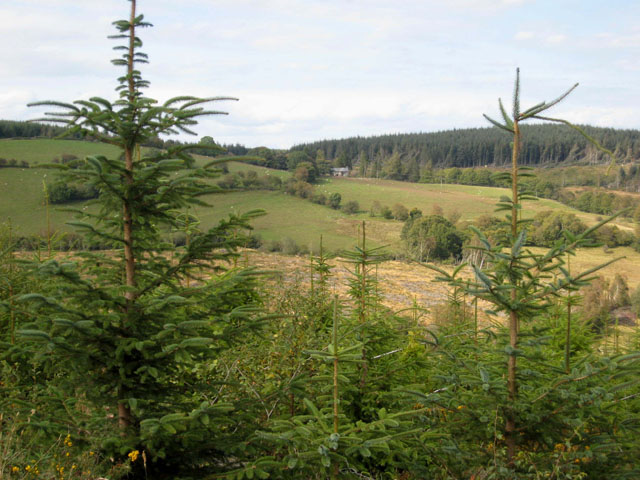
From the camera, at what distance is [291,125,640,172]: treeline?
10375 centimetres

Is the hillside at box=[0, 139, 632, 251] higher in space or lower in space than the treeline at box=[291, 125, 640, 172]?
lower

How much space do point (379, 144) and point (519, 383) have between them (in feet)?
431

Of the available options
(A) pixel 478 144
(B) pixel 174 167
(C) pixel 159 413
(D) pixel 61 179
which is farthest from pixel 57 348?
(A) pixel 478 144

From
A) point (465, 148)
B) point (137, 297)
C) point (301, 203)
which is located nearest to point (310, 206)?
point (301, 203)

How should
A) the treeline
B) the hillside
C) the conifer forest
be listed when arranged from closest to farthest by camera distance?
1. the conifer forest
2. the hillside
3. the treeline

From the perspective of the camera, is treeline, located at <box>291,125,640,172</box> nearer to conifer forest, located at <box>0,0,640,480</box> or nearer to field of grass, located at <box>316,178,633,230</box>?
field of grass, located at <box>316,178,633,230</box>

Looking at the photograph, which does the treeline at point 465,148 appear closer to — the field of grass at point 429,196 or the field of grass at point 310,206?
the field of grass at point 429,196

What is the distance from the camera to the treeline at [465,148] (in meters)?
104

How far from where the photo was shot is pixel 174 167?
3547mm

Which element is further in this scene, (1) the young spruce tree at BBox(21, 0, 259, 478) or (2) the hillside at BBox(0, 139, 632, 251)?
(2) the hillside at BBox(0, 139, 632, 251)

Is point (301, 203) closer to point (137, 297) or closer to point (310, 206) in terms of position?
point (310, 206)

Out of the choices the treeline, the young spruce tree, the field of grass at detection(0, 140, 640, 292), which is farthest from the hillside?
the young spruce tree

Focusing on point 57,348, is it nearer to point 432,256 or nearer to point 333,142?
point 432,256

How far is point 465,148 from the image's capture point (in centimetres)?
11962
